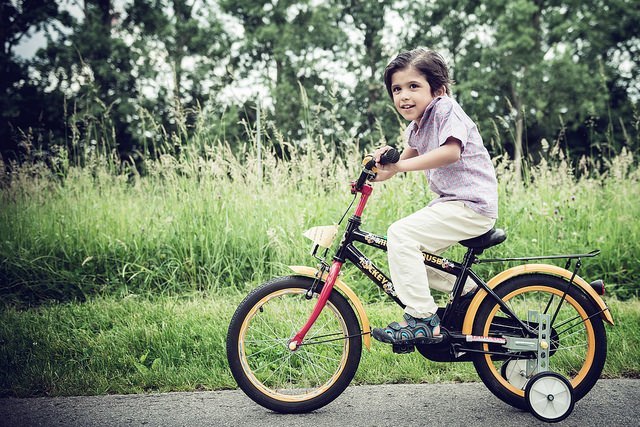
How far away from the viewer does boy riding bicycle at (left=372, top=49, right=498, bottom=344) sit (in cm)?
272

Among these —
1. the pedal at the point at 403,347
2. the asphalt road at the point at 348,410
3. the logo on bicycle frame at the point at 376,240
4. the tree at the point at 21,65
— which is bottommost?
the asphalt road at the point at 348,410

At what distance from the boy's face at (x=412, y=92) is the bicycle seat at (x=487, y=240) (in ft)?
2.39

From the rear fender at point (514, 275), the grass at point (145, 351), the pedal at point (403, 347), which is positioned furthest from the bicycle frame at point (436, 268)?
the grass at point (145, 351)

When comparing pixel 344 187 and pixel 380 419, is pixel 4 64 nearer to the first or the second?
pixel 344 187

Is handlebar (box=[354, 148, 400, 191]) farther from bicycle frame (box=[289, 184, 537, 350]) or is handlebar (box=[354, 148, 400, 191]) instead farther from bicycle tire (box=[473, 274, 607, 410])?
bicycle tire (box=[473, 274, 607, 410])

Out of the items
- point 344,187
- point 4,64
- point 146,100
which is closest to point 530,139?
point 146,100

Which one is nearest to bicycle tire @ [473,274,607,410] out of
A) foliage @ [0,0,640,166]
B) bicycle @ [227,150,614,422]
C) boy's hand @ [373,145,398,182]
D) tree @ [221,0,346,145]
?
bicycle @ [227,150,614,422]

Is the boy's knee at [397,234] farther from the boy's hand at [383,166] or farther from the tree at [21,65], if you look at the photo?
the tree at [21,65]

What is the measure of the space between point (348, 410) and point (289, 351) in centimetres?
45

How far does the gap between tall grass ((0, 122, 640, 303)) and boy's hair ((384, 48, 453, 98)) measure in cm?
223

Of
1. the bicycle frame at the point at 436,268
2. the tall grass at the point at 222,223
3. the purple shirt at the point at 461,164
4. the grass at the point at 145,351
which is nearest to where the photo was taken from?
the purple shirt at the point at 461,164

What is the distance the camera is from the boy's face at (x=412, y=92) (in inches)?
113

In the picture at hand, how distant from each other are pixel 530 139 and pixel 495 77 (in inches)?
134

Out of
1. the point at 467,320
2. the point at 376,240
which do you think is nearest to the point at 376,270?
the point at 376,240
